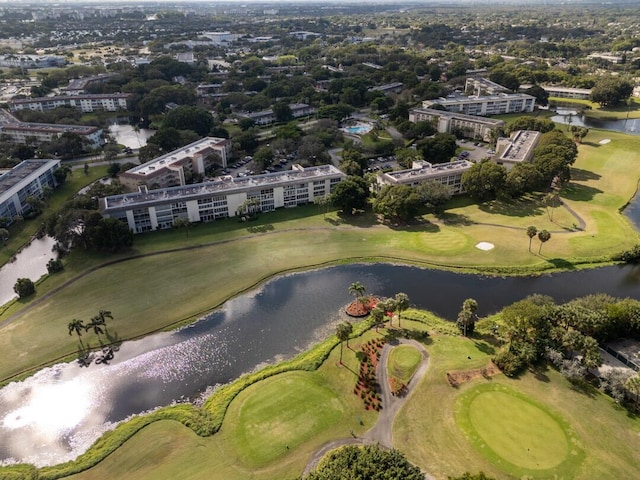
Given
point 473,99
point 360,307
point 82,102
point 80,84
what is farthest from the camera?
point 80,84

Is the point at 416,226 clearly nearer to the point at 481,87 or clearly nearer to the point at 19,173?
the point at 19,173

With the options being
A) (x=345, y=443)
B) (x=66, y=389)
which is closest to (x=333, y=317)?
(x=345, y=443)

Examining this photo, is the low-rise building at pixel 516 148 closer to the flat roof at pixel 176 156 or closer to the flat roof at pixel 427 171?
the flat roof at pixel 427 171

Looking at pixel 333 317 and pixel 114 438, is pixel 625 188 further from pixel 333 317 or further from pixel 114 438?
pixel 114 438

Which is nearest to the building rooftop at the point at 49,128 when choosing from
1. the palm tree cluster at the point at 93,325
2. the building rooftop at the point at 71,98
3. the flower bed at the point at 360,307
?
the building rooftop at the point at 71,98

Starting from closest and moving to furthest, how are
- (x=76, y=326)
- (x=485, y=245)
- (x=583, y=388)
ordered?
(x=583, y=388) < (x=76, y=326) < (x=485, y=245)

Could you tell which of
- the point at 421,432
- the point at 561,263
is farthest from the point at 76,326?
the point at 561,263

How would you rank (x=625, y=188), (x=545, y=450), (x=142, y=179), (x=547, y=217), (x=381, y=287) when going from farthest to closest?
(x=625, y=188), (x=142, y=179), (x=547, y=217), (x=381, y=287), (x=545, y=450)
